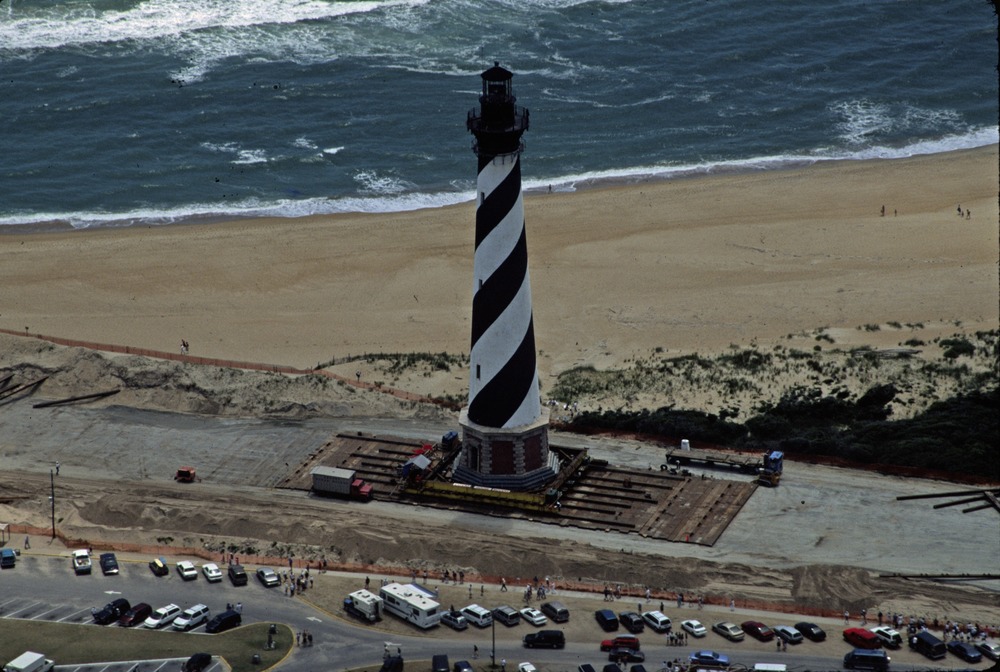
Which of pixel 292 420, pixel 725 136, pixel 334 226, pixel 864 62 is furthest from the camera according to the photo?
pixel 864 62

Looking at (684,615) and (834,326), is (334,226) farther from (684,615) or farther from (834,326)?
(684,615)

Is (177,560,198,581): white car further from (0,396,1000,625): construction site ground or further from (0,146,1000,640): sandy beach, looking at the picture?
(0,146,1000,640): sandy beach

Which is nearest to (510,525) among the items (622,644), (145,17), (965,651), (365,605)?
(365,605)

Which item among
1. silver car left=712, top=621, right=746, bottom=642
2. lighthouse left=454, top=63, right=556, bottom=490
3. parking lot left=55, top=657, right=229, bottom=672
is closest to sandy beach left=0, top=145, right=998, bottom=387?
lighthouse left=454, top=63, right=556, bottom=490

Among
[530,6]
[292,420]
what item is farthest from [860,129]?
[292,420]

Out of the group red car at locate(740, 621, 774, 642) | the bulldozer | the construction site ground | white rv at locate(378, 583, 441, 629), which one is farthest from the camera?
the bulldozer

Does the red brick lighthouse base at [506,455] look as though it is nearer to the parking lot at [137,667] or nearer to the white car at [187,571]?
the white car at [187,571]

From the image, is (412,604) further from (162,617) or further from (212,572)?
(162,617)
